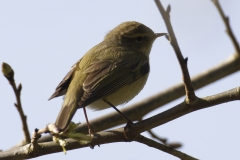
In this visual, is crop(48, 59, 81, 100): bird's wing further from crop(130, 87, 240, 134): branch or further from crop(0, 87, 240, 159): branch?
crop(130, 87, 240, 134): branch

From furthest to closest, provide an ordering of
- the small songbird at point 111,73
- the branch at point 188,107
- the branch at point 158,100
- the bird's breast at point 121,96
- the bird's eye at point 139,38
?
the bird's eye at point 139,38, the branch at point 158,100, the bird's breast at point 121,96, the small songbird at point 111,73, the branch at point 188,107

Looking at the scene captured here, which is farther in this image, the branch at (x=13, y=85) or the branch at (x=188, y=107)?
the branch at (x=188, y=107)

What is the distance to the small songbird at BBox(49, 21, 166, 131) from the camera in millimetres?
5016

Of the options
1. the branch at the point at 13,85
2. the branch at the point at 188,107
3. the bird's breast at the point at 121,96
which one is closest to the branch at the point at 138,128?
the branch at the point at 188,107

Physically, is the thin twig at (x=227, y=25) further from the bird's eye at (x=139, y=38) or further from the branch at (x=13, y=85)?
the bird's eye at (x=139, y=38)

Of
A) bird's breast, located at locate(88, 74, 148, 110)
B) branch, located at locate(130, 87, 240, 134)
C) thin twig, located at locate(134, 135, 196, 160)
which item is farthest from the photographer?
bird's breast, located at locate(88, 74, 148, 110)

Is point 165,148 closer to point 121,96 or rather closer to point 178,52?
point 178,52

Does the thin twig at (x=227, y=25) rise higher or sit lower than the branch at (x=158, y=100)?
higher

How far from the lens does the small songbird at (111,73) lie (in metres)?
5.02

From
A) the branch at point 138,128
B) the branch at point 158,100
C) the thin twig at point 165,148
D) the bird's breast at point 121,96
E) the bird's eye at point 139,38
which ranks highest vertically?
the bird's eye at point 139,38

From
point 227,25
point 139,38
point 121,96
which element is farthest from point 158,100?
point 227,25

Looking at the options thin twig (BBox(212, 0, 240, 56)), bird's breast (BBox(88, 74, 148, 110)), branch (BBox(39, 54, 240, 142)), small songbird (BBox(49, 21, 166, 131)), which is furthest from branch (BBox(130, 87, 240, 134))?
branch (BBox(39, 54, 240, 142))

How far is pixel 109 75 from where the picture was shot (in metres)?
5.49

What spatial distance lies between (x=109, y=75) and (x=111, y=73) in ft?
0.17
